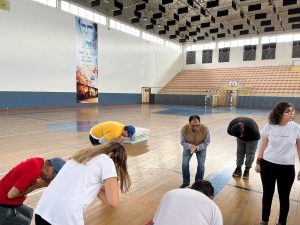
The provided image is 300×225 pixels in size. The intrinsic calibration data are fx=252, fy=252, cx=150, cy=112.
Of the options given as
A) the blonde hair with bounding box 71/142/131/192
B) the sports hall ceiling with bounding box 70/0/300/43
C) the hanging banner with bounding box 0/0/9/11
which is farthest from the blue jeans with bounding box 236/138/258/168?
the hanging banner with bounding box 0/0/9/11

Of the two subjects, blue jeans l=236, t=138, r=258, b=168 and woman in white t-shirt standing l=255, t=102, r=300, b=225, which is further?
blue jeans l=236, t=138, r=258, b=168

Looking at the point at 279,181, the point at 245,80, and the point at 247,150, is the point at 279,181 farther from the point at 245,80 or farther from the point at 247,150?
the point at 245,80

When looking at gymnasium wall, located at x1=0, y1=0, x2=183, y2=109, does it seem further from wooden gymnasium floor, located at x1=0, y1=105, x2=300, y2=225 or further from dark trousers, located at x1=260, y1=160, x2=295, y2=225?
dark trousers, located at x1=260, y1=160, x2=295, y2=225

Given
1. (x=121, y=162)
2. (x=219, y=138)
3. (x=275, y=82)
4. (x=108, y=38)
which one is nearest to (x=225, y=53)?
(x=275, y=82)

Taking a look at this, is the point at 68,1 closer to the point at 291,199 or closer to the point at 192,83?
the point at 192,83

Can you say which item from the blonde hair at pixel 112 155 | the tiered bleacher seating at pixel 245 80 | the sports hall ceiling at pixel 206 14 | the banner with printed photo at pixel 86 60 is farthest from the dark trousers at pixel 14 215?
the tiered bleacher seating at pixel 245 80

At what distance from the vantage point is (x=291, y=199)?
3.78 meters

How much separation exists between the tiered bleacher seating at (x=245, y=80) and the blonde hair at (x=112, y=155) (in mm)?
23088

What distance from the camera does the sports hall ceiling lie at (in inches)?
670

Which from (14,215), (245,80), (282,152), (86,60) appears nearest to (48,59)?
(86,60)

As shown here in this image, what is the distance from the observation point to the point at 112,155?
65.9 inches

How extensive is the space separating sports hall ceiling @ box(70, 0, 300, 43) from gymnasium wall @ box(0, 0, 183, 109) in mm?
2331

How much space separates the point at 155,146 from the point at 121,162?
5.23 meters

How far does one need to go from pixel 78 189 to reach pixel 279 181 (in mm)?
2227
